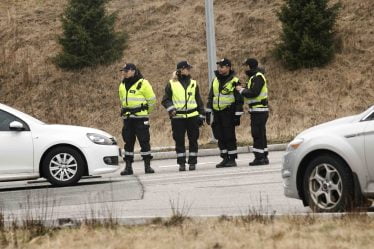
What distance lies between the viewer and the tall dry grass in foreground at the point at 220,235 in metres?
7.85

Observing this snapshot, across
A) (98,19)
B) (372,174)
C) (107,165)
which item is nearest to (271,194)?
(372,174)

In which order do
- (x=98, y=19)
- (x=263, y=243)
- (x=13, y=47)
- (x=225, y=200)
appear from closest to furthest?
(x=263, y=243)
(x=225, y=200)
(x=98, y=19)
(x=13, y=47)

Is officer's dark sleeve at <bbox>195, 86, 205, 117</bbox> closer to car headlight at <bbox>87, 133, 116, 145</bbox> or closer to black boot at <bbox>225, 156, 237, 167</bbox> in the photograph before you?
black boot at <bbox>225, 156, 237, 167</bbox>

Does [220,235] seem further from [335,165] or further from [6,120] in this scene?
[6,120]

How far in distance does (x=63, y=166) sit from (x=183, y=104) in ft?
10.1

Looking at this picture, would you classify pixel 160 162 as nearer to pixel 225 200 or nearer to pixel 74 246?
pixel 225 200

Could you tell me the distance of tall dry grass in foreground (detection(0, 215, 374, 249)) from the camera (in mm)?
7848

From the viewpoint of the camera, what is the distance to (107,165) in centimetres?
1608

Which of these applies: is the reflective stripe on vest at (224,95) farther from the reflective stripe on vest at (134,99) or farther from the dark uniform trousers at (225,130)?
the reflective stripe on vest at (134,99)

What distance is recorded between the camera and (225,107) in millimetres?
18266

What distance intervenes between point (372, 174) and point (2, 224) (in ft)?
11.9

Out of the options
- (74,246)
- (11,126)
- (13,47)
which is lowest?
(74,246)

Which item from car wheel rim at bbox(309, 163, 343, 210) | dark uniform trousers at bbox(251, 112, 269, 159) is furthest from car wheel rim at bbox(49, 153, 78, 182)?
car wheel rim at bbox(309, 163, 343, 210)

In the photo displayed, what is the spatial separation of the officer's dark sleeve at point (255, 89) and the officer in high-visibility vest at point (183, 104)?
89cm
